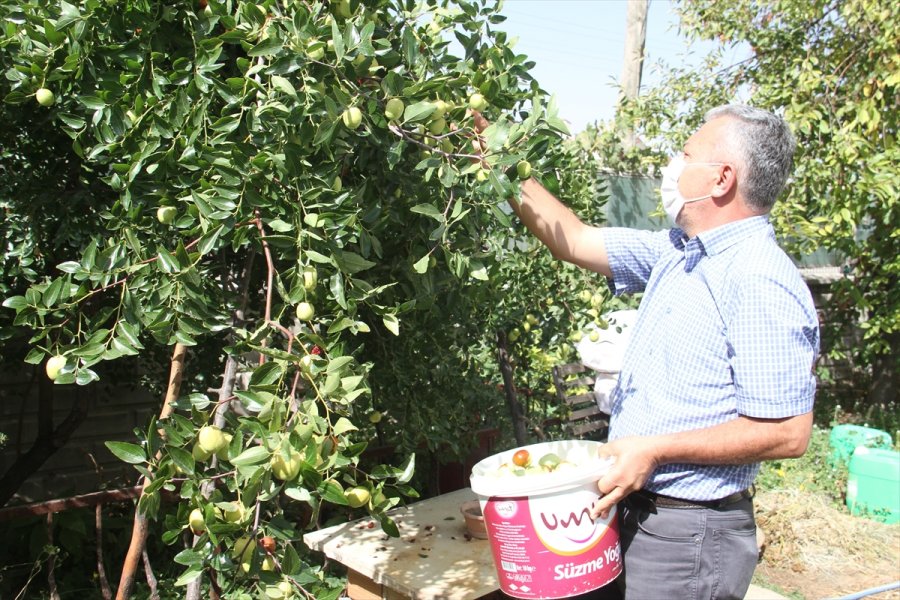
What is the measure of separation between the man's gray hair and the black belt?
67 centimetres

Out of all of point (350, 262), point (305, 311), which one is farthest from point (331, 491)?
point (350, 262)

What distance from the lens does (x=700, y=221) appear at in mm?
1870

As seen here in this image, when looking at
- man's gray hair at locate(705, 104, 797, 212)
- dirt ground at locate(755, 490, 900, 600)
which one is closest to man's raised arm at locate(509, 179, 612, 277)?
man's gray hair at locate(705, 104, 797, 212)

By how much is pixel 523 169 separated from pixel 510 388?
1737 millimetres

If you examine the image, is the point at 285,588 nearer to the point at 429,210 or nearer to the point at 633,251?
the point at 429,210

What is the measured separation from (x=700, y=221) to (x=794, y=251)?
13.0ft

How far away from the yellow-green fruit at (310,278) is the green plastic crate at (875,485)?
4.35 meters

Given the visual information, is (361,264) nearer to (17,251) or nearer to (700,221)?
(700,221)

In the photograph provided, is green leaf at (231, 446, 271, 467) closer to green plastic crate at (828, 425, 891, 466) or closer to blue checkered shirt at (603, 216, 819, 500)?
blue checkered shirt at (603, 216, 819, 500)

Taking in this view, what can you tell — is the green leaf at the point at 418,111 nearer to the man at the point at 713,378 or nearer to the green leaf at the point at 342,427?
the green leaf at the point at 342,427

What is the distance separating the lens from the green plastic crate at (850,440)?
519cm

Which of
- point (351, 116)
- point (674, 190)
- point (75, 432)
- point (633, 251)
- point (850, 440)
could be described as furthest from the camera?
point (850, 440)

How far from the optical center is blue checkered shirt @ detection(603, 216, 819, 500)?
1608 millimetres

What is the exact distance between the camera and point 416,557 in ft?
8.38
